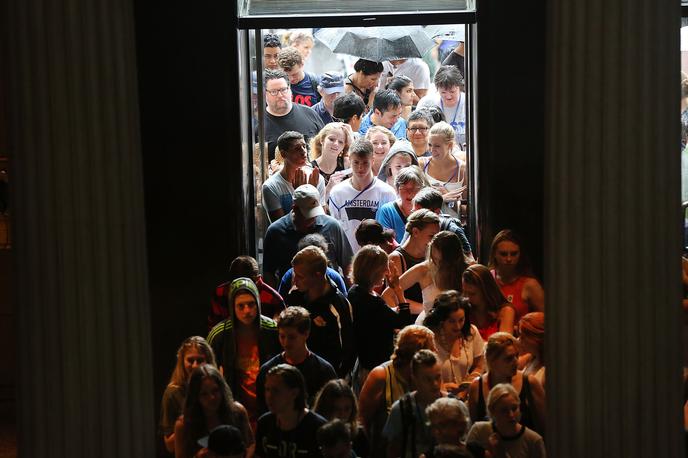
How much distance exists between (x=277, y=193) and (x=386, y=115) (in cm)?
99

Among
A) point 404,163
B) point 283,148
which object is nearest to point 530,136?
point 404,163

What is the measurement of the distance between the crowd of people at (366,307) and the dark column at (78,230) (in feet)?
3.70

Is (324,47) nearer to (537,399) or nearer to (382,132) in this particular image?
(382,132)

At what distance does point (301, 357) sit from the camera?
4.30 meters

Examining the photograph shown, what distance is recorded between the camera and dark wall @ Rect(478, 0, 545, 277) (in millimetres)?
6059

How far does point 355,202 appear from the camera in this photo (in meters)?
6.48

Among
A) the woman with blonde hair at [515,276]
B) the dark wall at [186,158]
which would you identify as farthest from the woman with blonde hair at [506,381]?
the dark wall at [186,158]

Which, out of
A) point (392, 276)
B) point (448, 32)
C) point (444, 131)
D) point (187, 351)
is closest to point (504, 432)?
point (187, 351)

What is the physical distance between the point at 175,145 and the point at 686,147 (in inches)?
132

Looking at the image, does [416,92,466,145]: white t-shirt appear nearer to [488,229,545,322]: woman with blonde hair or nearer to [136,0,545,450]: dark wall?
[136,0,545,450]: dark wall

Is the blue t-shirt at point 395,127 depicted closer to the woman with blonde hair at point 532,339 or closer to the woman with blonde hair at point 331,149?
the woman with blonde hair at point 331,149

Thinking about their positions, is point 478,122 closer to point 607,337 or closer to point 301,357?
point 301,357

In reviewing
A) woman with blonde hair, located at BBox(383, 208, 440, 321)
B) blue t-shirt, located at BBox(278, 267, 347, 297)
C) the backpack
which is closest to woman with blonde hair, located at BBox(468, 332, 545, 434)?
the backpack

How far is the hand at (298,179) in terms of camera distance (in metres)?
6.37
